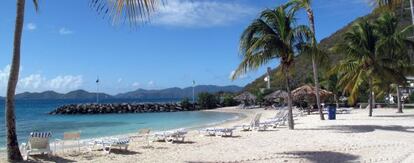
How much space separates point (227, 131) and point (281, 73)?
9.18ft

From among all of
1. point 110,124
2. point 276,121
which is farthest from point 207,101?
point 276,121

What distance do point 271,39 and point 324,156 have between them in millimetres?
6057

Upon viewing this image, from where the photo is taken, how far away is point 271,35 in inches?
618

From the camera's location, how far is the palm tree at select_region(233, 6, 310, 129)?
51.9 feet

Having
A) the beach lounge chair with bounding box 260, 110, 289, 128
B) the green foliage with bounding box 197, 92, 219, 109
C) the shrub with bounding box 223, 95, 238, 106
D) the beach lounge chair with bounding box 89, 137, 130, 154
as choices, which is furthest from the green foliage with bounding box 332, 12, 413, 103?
the shrub with bounding box 223, 95, 238, 106

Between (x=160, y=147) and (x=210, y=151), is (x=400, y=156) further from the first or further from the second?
(x=160, y=147)

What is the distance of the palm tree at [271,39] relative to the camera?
15.8 m

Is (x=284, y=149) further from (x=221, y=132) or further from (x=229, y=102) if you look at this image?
(x=229, y=102)

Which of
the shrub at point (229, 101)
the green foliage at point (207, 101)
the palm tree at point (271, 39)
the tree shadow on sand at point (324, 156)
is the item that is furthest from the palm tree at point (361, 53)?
the shrub at point (229, 101)

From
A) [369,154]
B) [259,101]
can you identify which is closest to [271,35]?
[369,154]

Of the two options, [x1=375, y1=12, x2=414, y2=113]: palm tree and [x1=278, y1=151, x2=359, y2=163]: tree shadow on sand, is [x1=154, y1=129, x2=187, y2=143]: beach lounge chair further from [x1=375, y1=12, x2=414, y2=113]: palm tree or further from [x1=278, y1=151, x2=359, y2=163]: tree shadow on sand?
[x1=375, y1=12, x2=414, y2=113]: palm tree

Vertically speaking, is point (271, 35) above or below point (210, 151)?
above

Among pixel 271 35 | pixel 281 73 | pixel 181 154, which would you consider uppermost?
pixel 271 35

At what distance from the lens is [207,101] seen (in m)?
65.8
